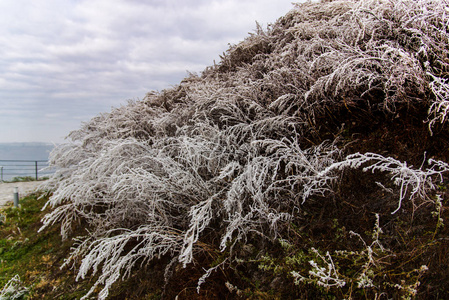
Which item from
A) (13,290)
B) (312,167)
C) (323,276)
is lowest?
(13,290)

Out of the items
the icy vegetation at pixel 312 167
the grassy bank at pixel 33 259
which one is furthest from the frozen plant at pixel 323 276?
the grassy bank at pixel 33 259

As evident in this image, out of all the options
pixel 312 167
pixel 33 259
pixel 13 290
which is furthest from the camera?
pixel 33 259

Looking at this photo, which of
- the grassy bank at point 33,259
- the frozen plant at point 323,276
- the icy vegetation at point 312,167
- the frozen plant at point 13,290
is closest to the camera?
the frozen plant at point 323,276

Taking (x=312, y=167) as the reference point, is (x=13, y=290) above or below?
below

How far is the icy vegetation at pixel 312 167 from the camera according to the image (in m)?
2.56

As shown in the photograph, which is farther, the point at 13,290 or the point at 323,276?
the point at 13,290

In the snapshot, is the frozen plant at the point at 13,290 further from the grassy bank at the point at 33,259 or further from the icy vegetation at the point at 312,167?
the icy vegetation at the point at 312,167

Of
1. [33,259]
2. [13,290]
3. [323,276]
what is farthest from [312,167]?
[33,259]

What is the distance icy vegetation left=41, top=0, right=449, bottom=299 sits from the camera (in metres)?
2.56

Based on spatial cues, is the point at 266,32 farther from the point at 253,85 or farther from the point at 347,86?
the point at 347,86

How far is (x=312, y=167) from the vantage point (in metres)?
2.81

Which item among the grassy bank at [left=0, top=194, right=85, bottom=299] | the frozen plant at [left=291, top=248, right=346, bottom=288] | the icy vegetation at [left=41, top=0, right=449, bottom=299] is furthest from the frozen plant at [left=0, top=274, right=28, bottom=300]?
the frozen plant at [left=291, top=248, right=346, bottom=288]

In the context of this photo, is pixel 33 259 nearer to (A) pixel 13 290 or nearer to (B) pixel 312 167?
(A) pixel 13 290

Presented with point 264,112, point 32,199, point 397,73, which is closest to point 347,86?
point 397,73
